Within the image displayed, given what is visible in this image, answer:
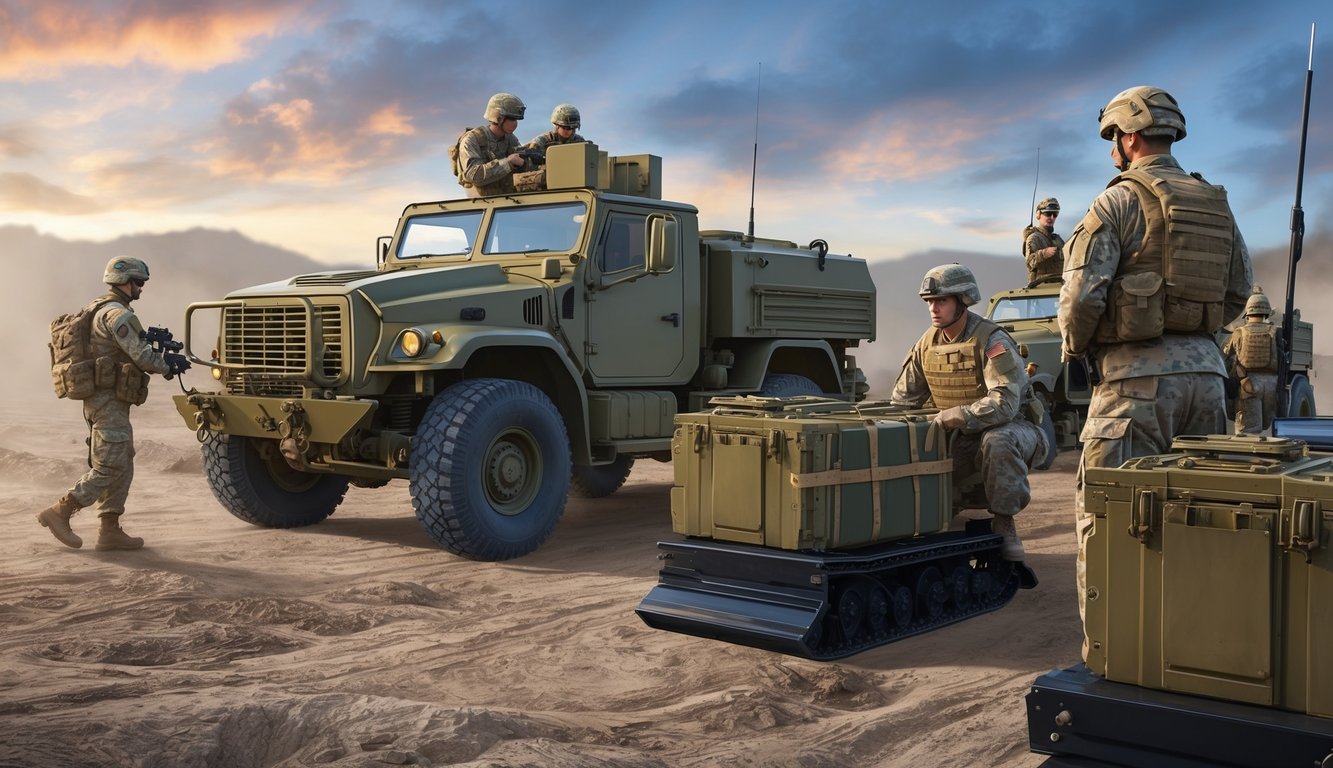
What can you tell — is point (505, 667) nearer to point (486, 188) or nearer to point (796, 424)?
point (796, 424)

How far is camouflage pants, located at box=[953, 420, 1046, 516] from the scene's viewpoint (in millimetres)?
6043

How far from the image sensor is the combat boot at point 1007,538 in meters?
6.25

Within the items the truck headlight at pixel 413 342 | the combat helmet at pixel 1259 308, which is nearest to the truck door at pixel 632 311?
the truck headlight at pixel 413 342

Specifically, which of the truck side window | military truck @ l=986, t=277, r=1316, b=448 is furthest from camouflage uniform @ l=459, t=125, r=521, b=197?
military truck @ l=986, t=277, r=1316, b=448

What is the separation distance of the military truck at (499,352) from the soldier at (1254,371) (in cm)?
499

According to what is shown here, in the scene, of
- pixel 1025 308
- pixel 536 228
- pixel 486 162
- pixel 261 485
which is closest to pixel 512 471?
pixel 536 228

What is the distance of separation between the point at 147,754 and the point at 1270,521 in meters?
3.33

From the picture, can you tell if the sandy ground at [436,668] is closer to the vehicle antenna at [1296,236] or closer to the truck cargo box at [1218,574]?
the truck cargo box at [1218,574]

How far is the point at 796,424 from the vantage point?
522cm

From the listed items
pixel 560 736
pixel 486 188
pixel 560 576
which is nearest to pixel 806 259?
pixel 486 188

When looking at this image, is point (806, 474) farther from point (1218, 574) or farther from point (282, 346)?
point (282, 346)

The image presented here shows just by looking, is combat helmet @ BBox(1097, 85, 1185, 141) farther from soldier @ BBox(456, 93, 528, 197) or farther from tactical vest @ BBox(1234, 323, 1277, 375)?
tactical vest @ BBox(1234, 323, 1277, 375)

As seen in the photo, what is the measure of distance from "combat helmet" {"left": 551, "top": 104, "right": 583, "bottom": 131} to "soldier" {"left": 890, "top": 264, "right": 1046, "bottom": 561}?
163 inches

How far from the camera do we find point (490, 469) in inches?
300
